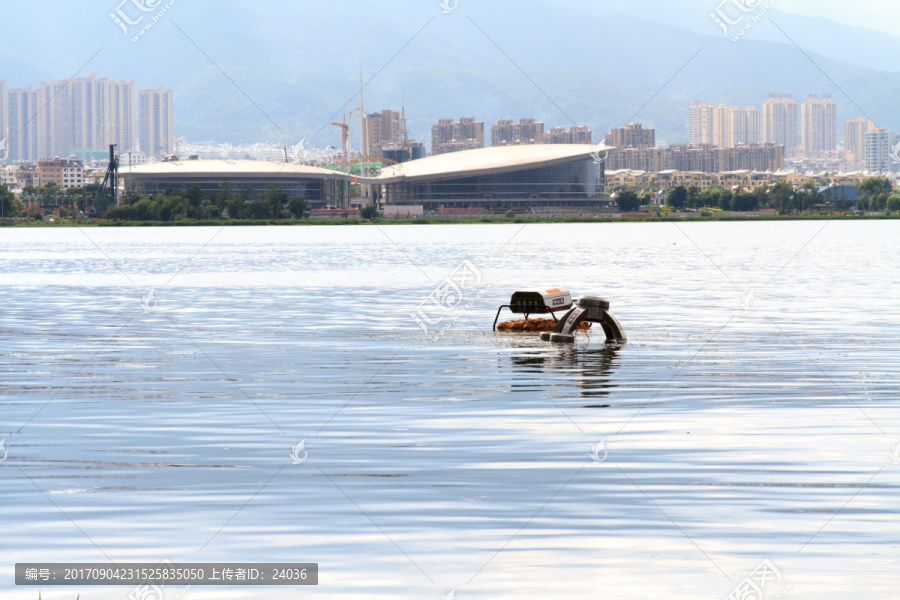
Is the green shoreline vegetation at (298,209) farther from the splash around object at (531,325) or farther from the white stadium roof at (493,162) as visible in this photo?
the splash around object at (531,325)

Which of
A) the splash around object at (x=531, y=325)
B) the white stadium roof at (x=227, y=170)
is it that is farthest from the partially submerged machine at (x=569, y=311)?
the white stadium roof at (x=227, y=170)

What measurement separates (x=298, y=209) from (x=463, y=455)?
14143 cm

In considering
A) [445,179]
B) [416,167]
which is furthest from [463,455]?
[416,167]

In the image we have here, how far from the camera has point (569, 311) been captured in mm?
18984

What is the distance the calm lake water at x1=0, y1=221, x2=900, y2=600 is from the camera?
6426 mm

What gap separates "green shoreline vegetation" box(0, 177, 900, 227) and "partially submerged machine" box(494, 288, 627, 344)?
124 m

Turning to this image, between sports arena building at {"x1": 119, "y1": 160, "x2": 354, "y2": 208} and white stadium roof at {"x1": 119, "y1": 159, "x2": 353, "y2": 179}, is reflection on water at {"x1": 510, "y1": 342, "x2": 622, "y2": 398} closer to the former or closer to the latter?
sports arena building at {"x1": 119, "y1": 160, "x2": 354, "y2": 208}

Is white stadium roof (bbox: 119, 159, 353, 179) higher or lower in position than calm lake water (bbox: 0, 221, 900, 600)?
higher

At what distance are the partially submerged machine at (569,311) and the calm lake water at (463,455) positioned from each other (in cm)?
34

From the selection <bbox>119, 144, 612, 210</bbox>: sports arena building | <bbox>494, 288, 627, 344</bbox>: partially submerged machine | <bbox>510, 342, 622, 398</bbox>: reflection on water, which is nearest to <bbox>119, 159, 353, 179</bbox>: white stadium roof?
<bbox>119, 144, 612, 210</bbox>: sports arena building

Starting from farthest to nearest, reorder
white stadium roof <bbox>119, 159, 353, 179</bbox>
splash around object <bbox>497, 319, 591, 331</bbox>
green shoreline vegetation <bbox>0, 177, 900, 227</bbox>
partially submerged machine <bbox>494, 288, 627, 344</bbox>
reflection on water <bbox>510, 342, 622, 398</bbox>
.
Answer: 1. white stadium roof <bbox>119, 159, 353, 179</bbox>
2. green shoreline vegetation <bbox>0, 177, 900, 227</bbox>
3. splash around object <bbox>497, 319, 591, 331</bbox>
4. partially submerged machine <bbox>494, 288, 627, 344</bbox>
5. reflection on water <bbox>510, 342, 622, 398</bbox>

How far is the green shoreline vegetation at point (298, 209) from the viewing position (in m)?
142

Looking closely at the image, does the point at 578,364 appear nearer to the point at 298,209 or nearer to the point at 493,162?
the point at 298,209

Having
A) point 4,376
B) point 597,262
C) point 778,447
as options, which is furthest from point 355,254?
A: point 778,447
